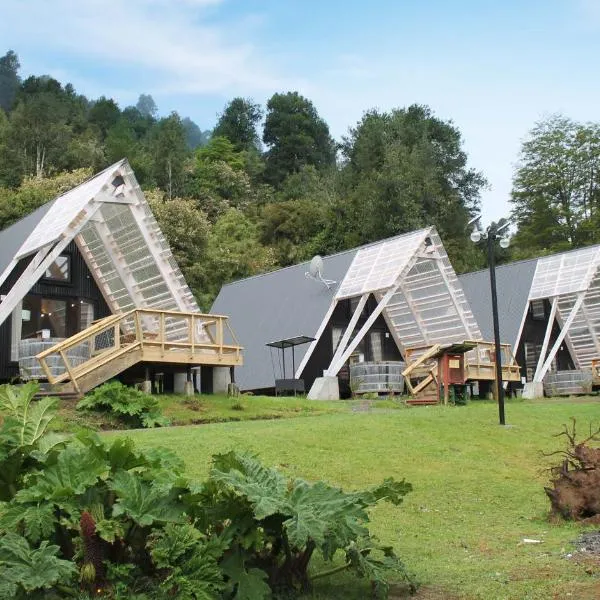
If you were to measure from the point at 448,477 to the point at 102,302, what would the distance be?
16.0 metres

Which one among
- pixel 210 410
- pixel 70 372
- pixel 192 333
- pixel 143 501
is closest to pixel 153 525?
pixel 143 501

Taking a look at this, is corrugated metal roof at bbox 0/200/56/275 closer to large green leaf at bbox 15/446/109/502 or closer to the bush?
the bush

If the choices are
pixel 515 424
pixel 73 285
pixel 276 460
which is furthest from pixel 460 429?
pixel 73 285

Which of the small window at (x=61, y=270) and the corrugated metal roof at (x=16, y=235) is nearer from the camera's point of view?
the corrugated metal roof at (x=16, y=235)

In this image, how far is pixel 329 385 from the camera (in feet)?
88.6

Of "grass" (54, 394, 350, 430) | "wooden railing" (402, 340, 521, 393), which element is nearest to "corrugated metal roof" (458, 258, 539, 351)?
"wooden railing" (402, 340, 521, 393)

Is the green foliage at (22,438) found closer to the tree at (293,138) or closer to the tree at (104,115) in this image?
the tree at (293,138)

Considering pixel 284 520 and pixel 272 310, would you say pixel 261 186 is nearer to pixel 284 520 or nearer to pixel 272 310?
pixel 272 310

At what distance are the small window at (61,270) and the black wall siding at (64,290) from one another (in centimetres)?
12

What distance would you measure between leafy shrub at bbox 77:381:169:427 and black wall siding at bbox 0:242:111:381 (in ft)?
19.2

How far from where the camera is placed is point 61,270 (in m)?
25.7

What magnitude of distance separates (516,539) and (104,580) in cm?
492

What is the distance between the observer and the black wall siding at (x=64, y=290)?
76.8ft

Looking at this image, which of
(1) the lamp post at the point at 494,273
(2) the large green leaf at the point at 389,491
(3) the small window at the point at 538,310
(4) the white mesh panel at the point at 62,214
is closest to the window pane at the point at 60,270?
(4) the white mesh panel at the point at 62,214
